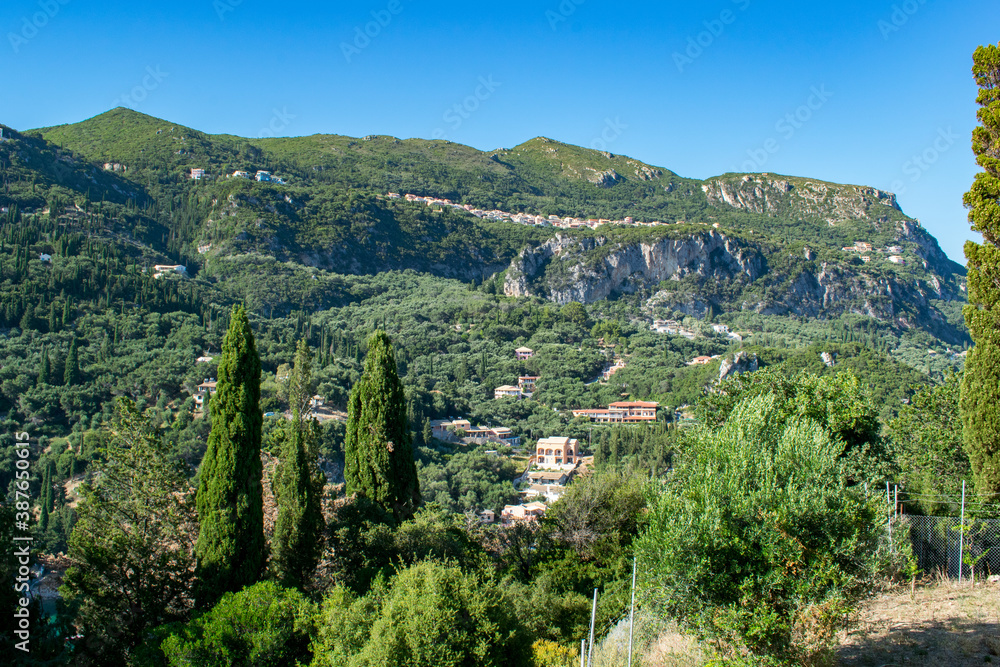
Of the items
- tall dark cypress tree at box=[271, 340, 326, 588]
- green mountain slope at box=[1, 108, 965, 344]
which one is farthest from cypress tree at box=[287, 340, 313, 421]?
green mountain slope at box=[1, 108, 965, 344]

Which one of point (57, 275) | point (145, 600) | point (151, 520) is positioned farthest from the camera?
point (57, 275)

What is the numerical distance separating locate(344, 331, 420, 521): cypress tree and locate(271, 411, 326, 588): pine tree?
257cm

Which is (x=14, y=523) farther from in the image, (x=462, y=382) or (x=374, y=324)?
(x=374, y=324)

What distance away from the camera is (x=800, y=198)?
586ft

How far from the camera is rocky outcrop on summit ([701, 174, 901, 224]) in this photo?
171 meters

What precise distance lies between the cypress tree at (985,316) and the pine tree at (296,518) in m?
10.9

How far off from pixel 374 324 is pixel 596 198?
364ft

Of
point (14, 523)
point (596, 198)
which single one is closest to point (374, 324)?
point (14, 523)

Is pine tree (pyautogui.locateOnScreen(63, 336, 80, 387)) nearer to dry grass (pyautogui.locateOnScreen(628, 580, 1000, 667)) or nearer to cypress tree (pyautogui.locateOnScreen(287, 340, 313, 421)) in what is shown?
cypress tree (pyautogui.locateOnScreen(287, 340, 313, 421))

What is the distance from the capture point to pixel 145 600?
10.9 m

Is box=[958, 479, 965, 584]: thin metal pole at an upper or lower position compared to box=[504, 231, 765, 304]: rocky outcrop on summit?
lower

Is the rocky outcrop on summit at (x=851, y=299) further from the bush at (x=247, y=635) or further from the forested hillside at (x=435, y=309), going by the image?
the bush at (x=247, y=635)

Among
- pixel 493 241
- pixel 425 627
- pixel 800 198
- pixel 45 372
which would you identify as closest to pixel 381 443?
pixel 425 627

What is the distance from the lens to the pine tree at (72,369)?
1871 inches
